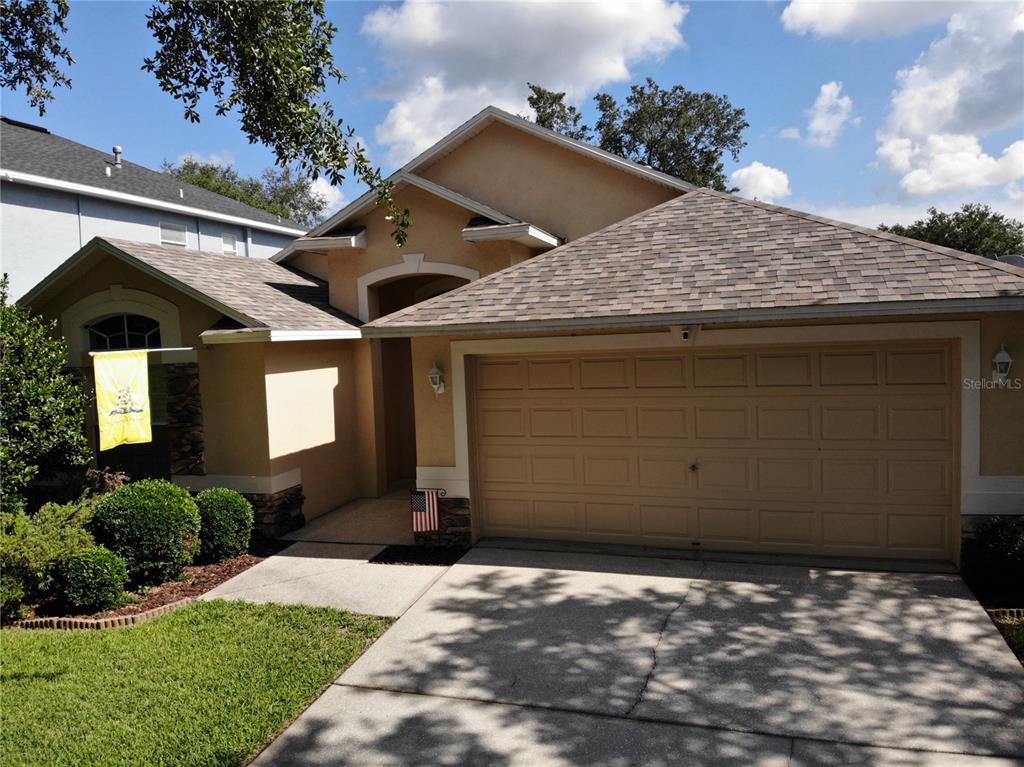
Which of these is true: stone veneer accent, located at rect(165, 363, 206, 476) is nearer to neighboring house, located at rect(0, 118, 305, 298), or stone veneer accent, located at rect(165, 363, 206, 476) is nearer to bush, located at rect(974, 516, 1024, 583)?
neighboring house, located at rect(0, 118, 305, 298)

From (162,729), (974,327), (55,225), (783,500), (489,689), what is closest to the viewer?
(162,729)

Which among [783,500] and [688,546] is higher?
[783,500]

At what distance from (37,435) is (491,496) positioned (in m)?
6.03

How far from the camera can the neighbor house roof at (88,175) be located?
15.1 m

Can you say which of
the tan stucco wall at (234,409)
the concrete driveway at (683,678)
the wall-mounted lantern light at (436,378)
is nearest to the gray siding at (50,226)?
the tan stucco wall at (234,409)

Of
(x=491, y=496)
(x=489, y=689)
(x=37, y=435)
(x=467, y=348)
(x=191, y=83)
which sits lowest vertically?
(x=489, y=689)

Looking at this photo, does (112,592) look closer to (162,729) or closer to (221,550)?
(221,550)

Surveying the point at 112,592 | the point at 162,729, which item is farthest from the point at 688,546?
the point at 112,592

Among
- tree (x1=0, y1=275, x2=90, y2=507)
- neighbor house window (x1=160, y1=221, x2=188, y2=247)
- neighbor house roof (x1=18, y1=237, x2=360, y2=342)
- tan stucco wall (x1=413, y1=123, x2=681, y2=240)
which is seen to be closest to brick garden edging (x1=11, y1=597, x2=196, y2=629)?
tree (x1=0, y1=275, x2=90, y2=507)

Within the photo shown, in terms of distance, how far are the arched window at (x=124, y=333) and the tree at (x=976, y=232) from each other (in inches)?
1459

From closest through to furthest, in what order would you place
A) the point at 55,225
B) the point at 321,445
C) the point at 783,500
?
the point at 783,500 < the point at 321,445 < the point at 55,225

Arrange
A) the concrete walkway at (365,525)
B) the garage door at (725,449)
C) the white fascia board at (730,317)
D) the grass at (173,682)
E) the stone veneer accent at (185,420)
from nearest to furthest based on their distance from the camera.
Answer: the grass at (173,682)
the white fascia board at (730,317)
the garage door at (725,449)
the concrete walkway at (365,525)
the stone veneer accent at (185,420)

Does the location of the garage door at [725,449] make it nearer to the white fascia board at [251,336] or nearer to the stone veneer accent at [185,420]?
the white fascia board at [251,336]

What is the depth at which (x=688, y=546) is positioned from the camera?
28.8ft
